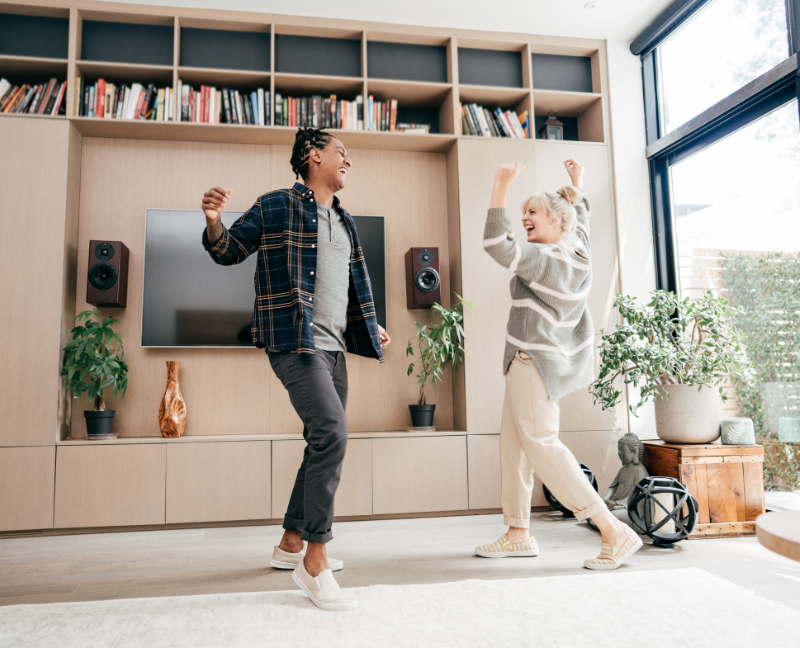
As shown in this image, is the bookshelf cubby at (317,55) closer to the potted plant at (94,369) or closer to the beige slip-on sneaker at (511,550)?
the potted plant at (94,369)

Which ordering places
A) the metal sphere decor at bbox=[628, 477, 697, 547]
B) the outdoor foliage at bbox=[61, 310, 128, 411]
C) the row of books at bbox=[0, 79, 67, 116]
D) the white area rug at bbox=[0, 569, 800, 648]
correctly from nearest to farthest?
the white area rug at bbox=[0, 569, 800, 648] < the metal sphere decor at bbox=[628, 477, 697, 547] < the outdoor foliage at bbox=[61, 310, 128, 411] < the row of books at bbox=[0, 79, 67, 116]

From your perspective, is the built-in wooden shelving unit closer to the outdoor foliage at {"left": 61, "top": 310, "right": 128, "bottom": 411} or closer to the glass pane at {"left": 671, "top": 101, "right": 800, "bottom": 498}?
the glass pane at {"left": 671, "top": 101, "right": 800, "bottom": 498}

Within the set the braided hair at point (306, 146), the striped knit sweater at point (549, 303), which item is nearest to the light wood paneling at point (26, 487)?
the braided hair at point (306, 146)

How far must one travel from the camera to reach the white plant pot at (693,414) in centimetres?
258

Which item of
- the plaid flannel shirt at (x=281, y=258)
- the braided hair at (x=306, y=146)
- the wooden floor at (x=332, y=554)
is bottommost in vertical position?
the wooden floor at (x=332, y=554)

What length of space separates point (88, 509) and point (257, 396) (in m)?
0.96

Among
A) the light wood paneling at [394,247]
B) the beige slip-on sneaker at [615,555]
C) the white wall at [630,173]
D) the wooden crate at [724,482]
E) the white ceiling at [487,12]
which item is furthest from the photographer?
the white wall at [630,173]

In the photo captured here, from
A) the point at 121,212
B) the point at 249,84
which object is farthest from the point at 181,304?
the point at 249,84

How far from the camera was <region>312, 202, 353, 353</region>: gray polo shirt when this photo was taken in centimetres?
187

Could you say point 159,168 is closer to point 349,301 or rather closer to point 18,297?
point 18,297

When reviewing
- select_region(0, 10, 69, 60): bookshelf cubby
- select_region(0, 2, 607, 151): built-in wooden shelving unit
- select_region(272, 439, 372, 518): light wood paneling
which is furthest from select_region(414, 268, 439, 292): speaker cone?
select_region(0, 10, 69, 60): bookshelf cubby

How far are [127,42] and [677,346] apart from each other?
3319 millimetres

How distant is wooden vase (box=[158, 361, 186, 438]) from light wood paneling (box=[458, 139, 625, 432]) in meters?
1.51

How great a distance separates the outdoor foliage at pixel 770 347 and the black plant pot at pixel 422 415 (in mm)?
1501
